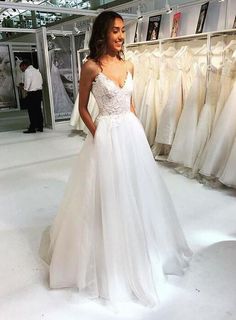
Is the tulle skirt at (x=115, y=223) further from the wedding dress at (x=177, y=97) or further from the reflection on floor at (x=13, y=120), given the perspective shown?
the reflection on floor at (x=13, y=120)

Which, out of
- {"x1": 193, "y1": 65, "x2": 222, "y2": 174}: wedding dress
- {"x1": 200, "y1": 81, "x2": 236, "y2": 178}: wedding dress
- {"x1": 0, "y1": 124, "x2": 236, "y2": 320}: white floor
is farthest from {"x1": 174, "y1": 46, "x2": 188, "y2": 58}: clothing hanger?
{"x1": 0, "y1": 124, "x2": 236, "y2": 320}: white floor

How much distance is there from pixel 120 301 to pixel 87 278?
8.4 inches

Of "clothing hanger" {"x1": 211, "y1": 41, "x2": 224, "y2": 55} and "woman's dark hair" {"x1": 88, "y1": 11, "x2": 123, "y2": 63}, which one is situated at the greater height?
"woman's dark hair" {"x1": 88, "y1": 11, "x2": 123, "y2": 63}

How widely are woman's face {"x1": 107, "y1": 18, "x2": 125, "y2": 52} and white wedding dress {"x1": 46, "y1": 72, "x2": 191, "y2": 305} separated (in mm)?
158

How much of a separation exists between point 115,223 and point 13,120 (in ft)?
24.1

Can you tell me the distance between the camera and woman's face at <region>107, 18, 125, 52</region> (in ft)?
5.34

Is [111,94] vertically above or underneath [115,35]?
underneath

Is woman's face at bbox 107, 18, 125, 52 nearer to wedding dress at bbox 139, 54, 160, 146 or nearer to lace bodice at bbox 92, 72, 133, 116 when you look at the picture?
lace bodice at bbox 92, 72, 133, 116

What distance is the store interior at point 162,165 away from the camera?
169 cm

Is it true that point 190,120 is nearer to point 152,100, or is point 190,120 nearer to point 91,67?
point 152,100

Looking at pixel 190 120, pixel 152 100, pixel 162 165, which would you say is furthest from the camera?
pixel 152 100

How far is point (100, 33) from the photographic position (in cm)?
165

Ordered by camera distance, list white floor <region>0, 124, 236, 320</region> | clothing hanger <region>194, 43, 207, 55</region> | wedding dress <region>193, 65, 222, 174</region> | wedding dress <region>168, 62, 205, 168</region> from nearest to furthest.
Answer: white floor <region>0, 124, 236, 320</region>, wedding dress <region>193, 65, 222, 174</region>, wedding dress <region>168, 62, 205, 168</region>, clothing hanger <region>194, 43, 207, 55</region>

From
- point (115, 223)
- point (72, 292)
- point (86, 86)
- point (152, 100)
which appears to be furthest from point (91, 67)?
point (152, 100)
